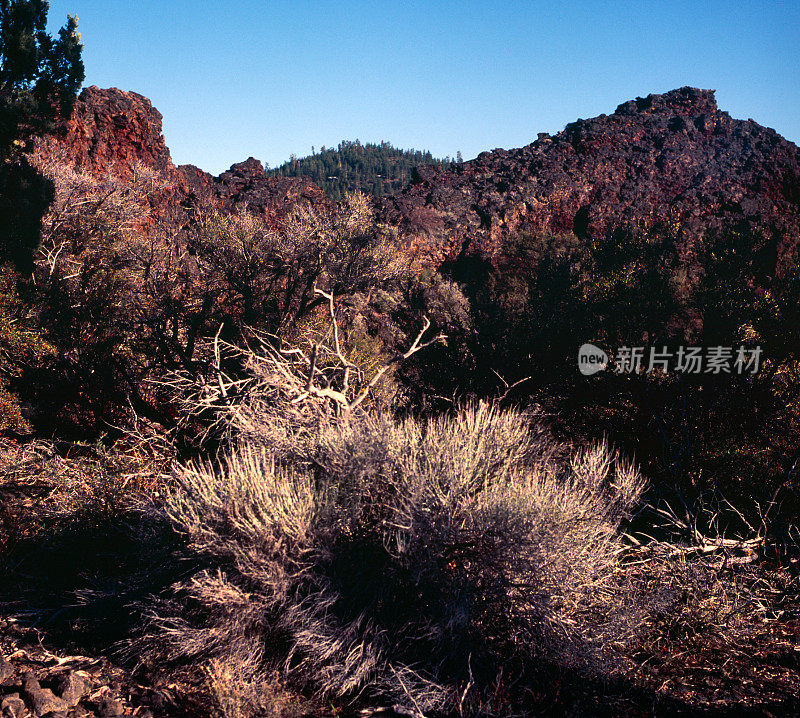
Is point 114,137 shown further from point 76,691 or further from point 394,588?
point 394,588

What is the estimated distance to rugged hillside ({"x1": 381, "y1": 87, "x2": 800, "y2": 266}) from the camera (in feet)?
73.6

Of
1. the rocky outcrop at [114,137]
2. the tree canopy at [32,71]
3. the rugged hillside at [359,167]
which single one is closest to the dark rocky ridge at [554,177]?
the rocky outcrop at [114,137]

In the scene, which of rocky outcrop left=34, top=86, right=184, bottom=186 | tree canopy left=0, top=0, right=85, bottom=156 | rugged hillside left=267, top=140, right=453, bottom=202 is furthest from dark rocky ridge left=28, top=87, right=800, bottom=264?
rugged hillside left=267, top=140, right=453, bottom=202

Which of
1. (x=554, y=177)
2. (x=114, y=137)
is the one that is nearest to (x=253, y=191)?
(x=114, y=137)

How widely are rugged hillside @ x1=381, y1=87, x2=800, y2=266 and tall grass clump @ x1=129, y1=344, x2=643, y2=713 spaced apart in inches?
673

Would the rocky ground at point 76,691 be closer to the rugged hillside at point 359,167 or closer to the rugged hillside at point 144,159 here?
the rugged hillside at point 144,159

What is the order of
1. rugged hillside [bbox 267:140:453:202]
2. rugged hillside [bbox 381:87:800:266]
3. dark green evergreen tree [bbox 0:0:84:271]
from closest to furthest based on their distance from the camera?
dark green evergreen tree [bbox 0:0:84:271]
rugged hillside [bbox 381:87:800:266]
rugged hillside [bbox 267:140:453:202]

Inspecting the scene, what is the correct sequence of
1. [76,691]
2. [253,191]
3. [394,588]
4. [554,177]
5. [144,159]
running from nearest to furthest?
[76,691] < [394,588] < [253,191] < [144,159] < [554,177]

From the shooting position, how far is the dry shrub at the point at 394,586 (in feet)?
11.9

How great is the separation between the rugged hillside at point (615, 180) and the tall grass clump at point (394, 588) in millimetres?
17106

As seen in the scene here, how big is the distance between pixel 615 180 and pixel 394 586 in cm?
2760

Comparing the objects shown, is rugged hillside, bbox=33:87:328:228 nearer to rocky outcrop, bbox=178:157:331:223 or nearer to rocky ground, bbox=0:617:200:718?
rocky outcrop, bbox=178:157:331:223

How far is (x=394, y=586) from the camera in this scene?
3986mm

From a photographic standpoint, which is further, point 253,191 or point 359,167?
point 359,167
